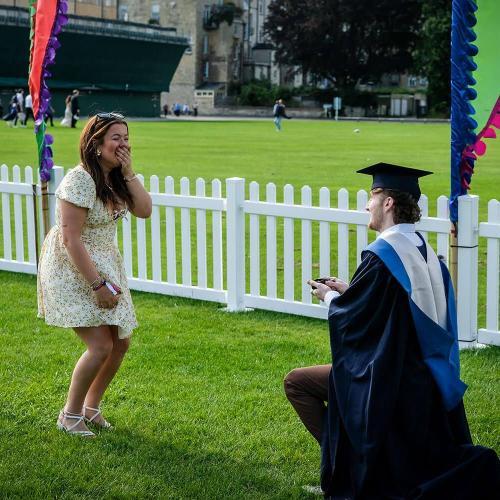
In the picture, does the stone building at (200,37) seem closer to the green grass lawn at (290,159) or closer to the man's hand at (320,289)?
the green grass lawn at (290,159)

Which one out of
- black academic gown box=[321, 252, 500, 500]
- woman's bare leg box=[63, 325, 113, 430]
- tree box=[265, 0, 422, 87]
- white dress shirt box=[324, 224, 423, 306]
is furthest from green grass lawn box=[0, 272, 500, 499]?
tree box=[265, 0, 422, 87]

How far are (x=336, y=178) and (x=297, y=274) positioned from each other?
10.1 meters

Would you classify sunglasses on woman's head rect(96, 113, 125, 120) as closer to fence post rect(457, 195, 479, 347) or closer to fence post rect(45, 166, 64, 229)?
fence post rect(457, 195, 479, 347)

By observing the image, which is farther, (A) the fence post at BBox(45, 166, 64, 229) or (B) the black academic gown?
(A) the fence post at BBox(45, 166, 64, 229)

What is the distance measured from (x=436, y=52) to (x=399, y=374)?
71300mm

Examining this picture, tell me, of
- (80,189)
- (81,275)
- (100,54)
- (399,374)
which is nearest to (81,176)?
(80,189)

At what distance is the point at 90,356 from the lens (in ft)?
17.5

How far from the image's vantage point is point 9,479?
4.93m

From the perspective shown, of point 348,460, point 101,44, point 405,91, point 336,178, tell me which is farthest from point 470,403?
point 405,91

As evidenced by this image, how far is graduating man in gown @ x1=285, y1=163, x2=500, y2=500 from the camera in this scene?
4.09 m

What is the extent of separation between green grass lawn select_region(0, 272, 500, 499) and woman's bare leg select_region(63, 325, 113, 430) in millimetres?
309

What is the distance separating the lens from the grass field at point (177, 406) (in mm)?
4949

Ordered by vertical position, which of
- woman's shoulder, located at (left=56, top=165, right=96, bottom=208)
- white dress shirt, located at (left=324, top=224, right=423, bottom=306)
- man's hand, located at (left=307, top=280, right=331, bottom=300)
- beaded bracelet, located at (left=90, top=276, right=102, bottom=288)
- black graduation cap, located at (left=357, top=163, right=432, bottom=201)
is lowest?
beaded bracelet, located at (left=90, top=276, right=102, bottom=288)

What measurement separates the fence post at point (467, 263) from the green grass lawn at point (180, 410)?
0.24 m
